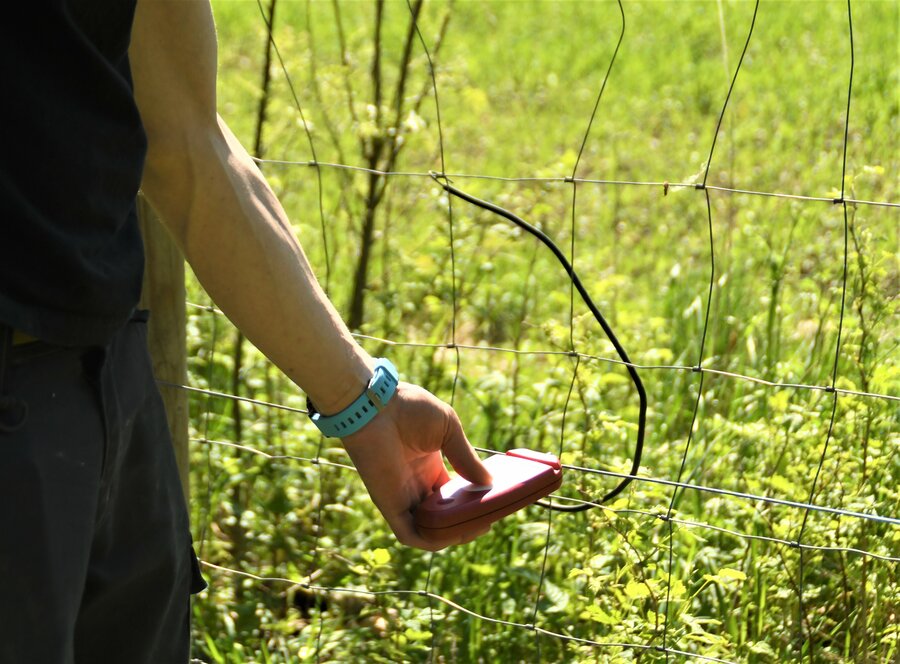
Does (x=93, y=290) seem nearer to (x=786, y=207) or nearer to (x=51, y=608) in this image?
(x=51, y=608)

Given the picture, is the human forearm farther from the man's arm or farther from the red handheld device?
the red handheld device

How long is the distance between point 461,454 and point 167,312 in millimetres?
843

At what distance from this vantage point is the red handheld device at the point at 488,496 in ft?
4.51

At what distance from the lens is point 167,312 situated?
204 cm

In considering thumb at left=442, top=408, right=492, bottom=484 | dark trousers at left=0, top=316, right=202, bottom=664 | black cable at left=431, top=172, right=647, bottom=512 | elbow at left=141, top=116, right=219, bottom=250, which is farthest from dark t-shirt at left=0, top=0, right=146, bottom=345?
black cable at left=431, top=172, right=647, bottom=512

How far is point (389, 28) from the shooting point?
7.83m

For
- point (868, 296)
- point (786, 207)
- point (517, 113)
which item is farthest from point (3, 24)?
point (517, 113)

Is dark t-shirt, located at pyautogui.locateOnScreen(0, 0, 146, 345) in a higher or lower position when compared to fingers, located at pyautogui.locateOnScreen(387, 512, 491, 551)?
higher

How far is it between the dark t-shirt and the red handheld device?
0.49m

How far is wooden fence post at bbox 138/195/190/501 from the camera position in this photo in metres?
2.02

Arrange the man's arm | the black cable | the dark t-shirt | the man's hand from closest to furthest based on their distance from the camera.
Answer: the dark t-shirt → the man's arm → the man's hand → the black cable

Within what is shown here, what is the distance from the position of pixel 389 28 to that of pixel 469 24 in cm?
68

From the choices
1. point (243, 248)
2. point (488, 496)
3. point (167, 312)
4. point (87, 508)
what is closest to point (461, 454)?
point (488, 496)

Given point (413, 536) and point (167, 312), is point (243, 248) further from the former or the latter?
point (167, 312)
